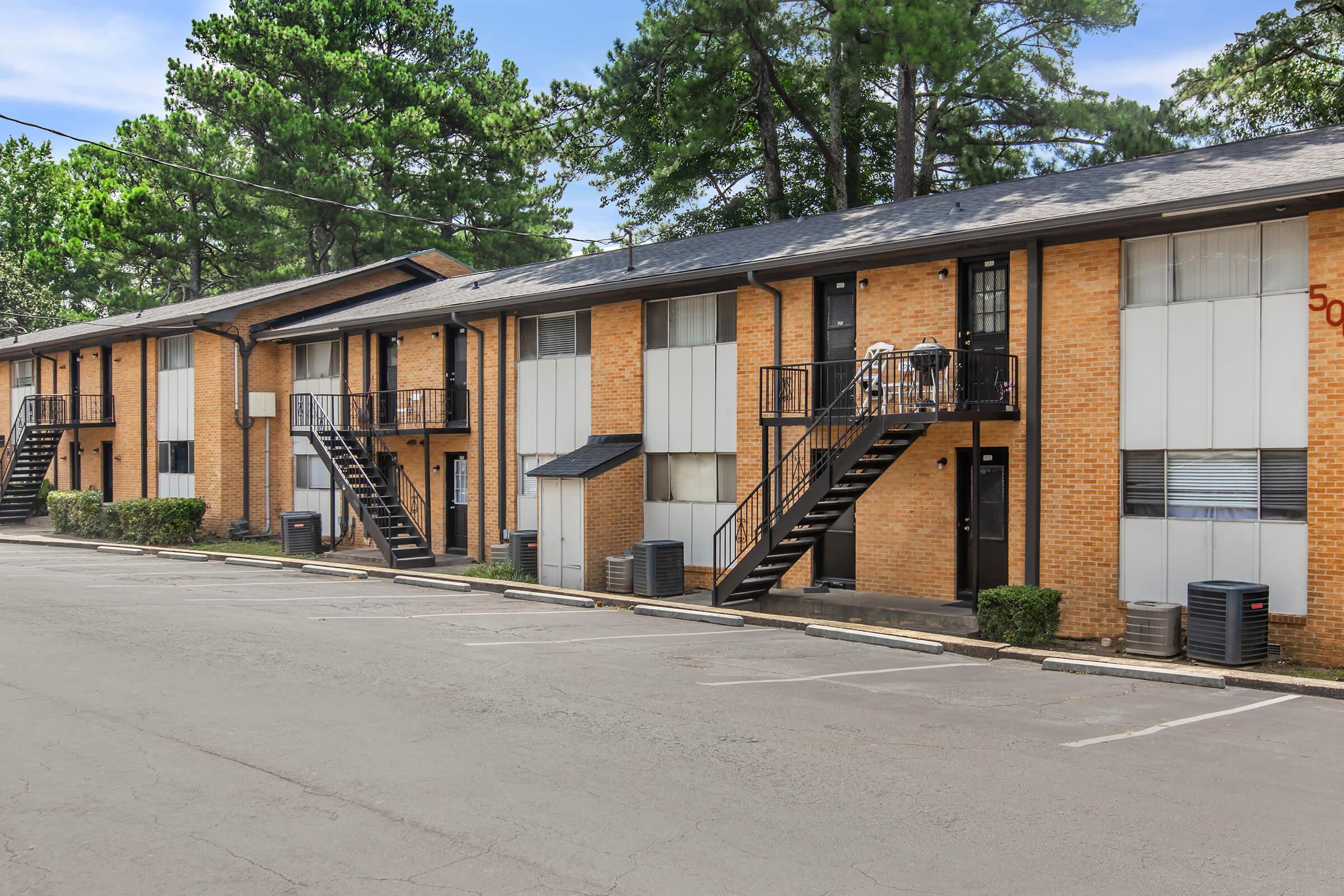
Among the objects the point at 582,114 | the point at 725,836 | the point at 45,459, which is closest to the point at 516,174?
the point at 582,114

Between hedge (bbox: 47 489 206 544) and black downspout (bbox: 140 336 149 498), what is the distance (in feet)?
4.07

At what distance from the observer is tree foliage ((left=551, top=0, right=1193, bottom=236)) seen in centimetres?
2930

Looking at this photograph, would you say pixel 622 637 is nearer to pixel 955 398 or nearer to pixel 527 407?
pixel 955 398

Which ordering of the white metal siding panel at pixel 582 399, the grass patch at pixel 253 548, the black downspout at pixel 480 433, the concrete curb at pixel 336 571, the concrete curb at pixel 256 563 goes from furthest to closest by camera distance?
the grass patch at pixel 253 548
the concrete curb at pixel 256 563
the black downspout at pixel 480 433
the concrete curb at pixel 336 571
the white metal siding panel at pixel 582 399

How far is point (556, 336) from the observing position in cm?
2198

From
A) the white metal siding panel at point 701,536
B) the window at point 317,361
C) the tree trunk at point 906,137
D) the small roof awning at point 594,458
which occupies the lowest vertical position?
the white metal siding panel at point 701,536

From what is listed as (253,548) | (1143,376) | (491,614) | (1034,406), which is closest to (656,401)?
(491,614)

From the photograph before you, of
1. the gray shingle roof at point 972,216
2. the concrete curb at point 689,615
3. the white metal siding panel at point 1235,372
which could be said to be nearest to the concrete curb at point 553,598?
the concrete curb at point 689,615

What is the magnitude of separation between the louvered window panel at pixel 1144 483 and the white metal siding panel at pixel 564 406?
34.4 feet

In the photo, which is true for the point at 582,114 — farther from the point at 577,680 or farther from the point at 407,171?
the point at 577,680

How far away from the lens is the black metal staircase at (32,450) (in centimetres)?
3466

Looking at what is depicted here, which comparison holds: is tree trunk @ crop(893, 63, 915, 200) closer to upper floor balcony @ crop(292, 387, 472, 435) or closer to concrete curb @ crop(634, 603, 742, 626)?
upper floor balcony @ crop(292, 387, 472, 435)

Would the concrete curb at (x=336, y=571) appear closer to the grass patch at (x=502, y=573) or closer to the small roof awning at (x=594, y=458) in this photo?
the grass patch at (x=502, y=573)

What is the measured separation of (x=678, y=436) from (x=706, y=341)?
173 centimetres
